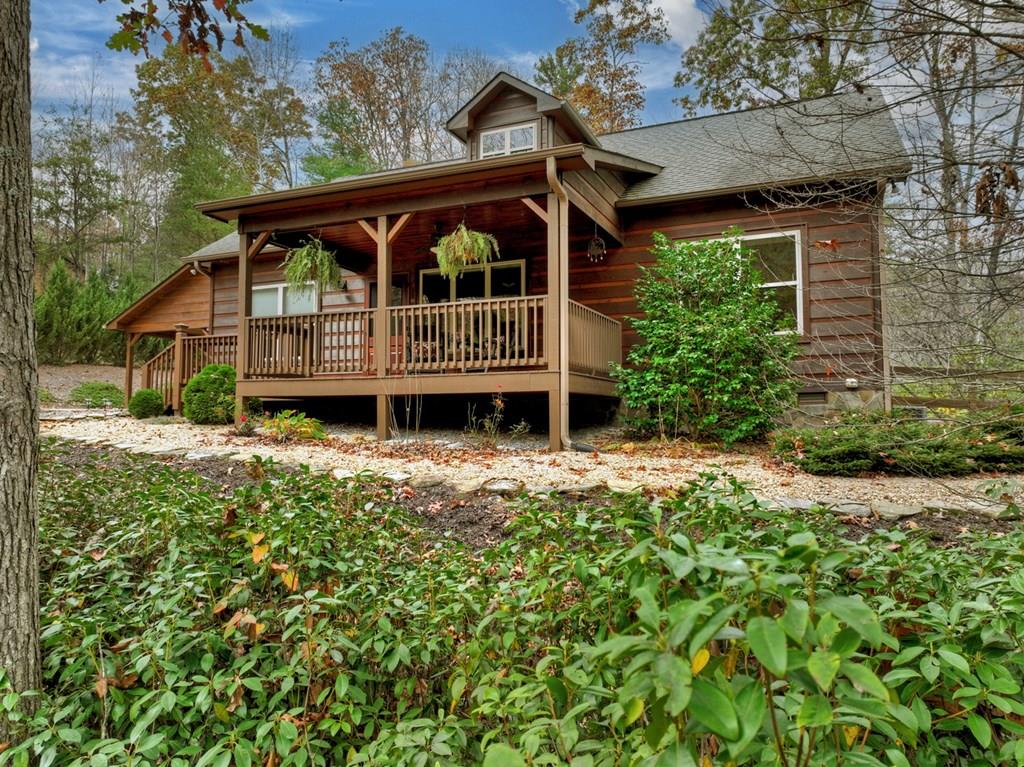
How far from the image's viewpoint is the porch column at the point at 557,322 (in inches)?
273

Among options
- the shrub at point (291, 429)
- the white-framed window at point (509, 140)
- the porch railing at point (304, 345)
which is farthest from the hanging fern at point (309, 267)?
the white-framed window at point (509, 140)

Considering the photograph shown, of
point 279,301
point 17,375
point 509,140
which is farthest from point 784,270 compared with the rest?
point 279,301

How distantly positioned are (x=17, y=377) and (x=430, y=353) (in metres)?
5.59

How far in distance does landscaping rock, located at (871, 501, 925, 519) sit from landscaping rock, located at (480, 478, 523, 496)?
2346mm

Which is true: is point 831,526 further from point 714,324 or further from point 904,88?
point 714,324

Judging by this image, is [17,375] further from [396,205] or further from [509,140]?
[509,140]

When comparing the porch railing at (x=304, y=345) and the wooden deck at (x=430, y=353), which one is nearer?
the wooden deck at (x=430, y=353)

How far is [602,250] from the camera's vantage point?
8836 millimetres

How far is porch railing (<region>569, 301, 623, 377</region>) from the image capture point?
739cm

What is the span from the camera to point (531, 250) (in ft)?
32.7

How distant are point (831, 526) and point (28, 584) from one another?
2.67 m

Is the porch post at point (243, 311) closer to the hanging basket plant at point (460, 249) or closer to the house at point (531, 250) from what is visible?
the house at point (531, 250)

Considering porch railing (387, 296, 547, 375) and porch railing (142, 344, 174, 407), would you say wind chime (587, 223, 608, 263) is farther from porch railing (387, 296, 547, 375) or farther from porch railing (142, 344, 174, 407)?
porch railing (142, 344, 174, 407)

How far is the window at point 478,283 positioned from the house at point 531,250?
0.03 m
